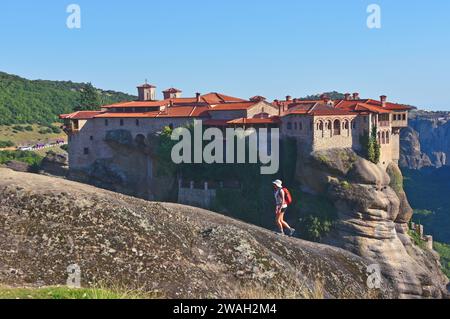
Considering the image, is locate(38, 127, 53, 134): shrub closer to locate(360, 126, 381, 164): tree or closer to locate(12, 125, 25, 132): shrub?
locate(12, 125, 25, 132): shrub

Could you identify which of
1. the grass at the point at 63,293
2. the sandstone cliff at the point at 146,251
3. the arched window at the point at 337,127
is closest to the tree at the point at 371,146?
the arched window at the point at 337,127

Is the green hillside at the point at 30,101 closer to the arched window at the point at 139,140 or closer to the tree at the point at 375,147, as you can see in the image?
the arched window at the point at 139,140

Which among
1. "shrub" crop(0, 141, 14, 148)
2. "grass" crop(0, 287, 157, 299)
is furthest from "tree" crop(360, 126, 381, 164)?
"shrub" crop(0, 141, 14, 148)

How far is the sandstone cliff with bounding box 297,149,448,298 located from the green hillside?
62.6m

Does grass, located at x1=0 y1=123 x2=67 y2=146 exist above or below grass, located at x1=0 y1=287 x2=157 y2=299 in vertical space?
above

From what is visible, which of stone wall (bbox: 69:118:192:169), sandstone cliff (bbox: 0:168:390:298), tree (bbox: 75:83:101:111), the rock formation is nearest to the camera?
sandstone cliff (bbox: 0:168:390:298)

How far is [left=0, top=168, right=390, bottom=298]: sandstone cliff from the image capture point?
1428cm

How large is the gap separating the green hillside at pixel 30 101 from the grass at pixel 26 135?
2.41m

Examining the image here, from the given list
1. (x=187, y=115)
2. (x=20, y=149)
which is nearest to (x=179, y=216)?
(x=187, y=115)

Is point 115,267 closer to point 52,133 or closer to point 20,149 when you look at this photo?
point 20,149

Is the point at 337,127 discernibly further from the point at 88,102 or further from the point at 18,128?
the point at 18,128

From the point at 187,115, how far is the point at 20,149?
3932cm

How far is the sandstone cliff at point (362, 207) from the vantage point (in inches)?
1986
